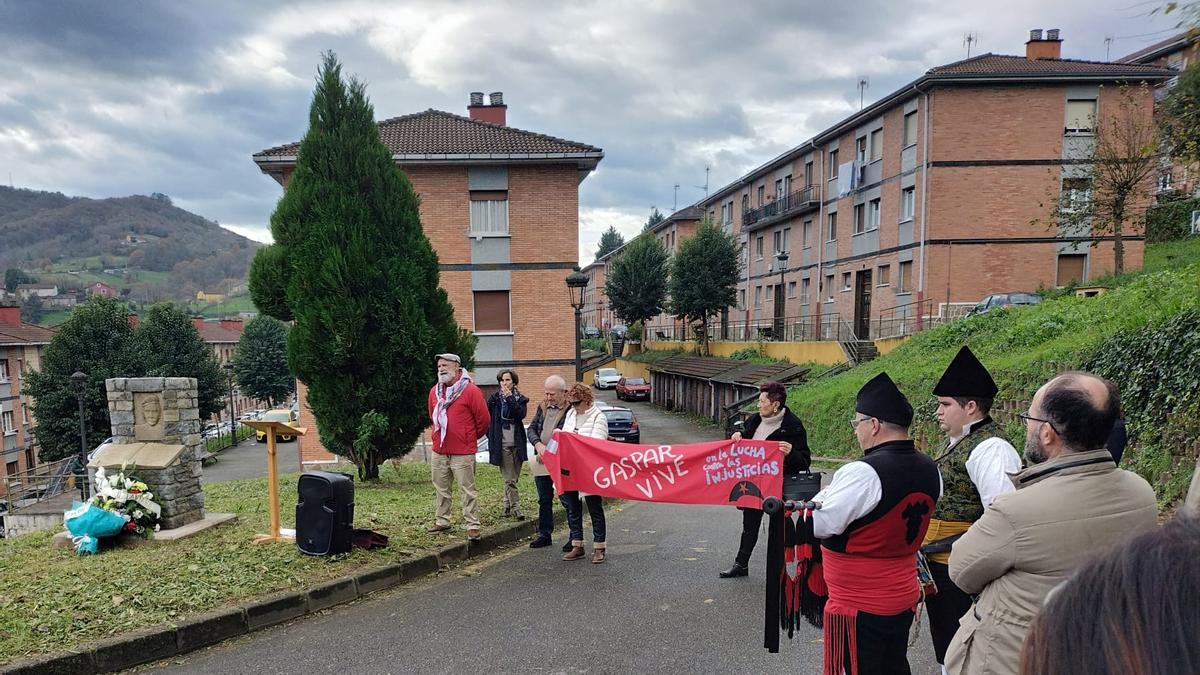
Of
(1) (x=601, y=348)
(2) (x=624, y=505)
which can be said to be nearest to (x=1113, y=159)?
(2) (x=624, y=505)

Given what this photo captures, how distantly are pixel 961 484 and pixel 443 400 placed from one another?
5623mm

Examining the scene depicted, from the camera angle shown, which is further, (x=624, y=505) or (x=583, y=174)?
(x=583, y=174)

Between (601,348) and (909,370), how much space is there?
44.2 meters

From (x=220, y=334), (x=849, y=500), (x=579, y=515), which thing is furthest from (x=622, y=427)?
(x=220, y=334)

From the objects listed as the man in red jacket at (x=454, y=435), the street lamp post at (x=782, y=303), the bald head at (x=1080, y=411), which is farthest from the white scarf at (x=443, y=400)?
the street lamp post at (x=782, y=303)

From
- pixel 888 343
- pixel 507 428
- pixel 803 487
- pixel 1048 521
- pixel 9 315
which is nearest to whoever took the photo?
pixel 1048 521

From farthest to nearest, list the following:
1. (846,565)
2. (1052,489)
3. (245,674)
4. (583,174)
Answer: (583,174), (245,674), (846,565), (1052,489)

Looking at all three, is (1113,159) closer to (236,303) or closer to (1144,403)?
(1144,403)

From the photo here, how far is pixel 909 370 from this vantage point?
16500 mm

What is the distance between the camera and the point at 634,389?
1644 inches

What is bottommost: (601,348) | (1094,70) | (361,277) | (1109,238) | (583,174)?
(601,348)

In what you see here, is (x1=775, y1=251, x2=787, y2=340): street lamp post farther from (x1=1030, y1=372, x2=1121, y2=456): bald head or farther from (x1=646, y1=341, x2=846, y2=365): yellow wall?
(x1=1030, y1=372, x2=1121, y2=456): bald head

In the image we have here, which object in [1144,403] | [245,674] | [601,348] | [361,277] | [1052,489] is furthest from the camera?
[601,348]

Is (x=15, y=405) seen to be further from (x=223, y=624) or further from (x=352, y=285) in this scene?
(x=223, y=624)
